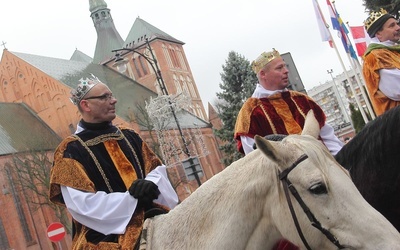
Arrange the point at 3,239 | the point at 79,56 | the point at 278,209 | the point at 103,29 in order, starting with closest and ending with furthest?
the point at 278,209 → the point at 3,239 → the point at 103,29 → the point at 79,56

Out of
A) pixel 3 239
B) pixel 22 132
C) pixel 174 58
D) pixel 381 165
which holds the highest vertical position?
pixel 174 58

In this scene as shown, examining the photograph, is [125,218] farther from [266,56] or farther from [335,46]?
[335,46]

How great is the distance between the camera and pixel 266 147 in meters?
2.56

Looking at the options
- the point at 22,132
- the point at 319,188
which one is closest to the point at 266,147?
the point at 319,188

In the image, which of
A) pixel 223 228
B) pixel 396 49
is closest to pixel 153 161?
pixel 223 228

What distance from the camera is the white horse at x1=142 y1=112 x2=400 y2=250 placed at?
249 centimetres

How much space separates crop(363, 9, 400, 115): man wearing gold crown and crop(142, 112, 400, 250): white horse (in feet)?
6.49

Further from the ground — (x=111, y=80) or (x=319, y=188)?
(x=111, y=80)

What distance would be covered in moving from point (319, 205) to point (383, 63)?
272cm

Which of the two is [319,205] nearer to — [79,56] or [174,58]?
[174,58]

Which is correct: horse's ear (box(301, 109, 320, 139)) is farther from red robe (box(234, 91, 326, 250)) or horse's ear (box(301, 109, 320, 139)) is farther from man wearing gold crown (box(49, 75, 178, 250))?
red robe (box(234, 91, 326, 250))

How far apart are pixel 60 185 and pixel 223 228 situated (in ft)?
4.16

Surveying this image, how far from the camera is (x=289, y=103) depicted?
5113 mm

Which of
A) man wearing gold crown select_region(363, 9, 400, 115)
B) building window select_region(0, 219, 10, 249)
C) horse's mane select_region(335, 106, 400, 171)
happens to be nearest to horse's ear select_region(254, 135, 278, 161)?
horse's mane select_region(335, 106, 400, 171)
